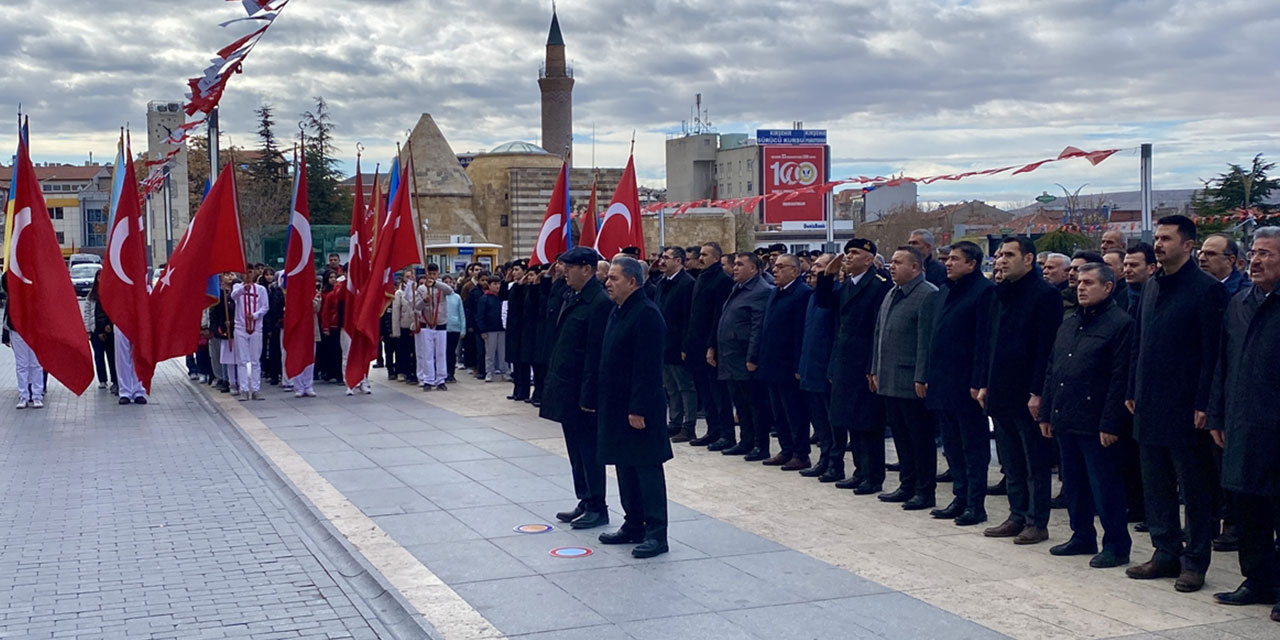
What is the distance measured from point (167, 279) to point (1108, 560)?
1265 centimetres

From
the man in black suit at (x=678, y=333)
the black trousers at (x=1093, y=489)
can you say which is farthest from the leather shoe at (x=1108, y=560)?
the man in black suit at (x=678, y=333)

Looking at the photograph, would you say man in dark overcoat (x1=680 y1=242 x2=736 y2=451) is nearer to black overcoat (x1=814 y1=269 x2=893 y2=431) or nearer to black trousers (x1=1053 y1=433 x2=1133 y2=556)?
black overcoat (x1=814 y1=269 x2=893 y2=431)

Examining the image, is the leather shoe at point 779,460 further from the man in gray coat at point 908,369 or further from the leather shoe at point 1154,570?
the leather shoe at point 1154,570

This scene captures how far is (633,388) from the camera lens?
7668 mm

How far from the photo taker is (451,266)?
47406mm

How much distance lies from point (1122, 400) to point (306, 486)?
6676mm

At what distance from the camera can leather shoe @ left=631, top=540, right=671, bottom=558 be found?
762cm

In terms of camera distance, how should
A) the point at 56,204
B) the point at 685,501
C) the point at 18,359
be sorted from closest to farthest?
the point at 685,501
the point at 18,359
the point at 56,204

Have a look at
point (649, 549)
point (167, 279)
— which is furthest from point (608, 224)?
point (649, 549)

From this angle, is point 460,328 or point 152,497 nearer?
point 152,497

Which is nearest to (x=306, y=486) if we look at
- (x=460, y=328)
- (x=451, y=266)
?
→ (x=460, y=328)

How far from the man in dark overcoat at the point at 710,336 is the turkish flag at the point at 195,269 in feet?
22.8

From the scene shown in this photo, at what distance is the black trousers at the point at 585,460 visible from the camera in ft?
→ 27.7

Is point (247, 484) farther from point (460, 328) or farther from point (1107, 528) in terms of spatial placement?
point (460, 328)
